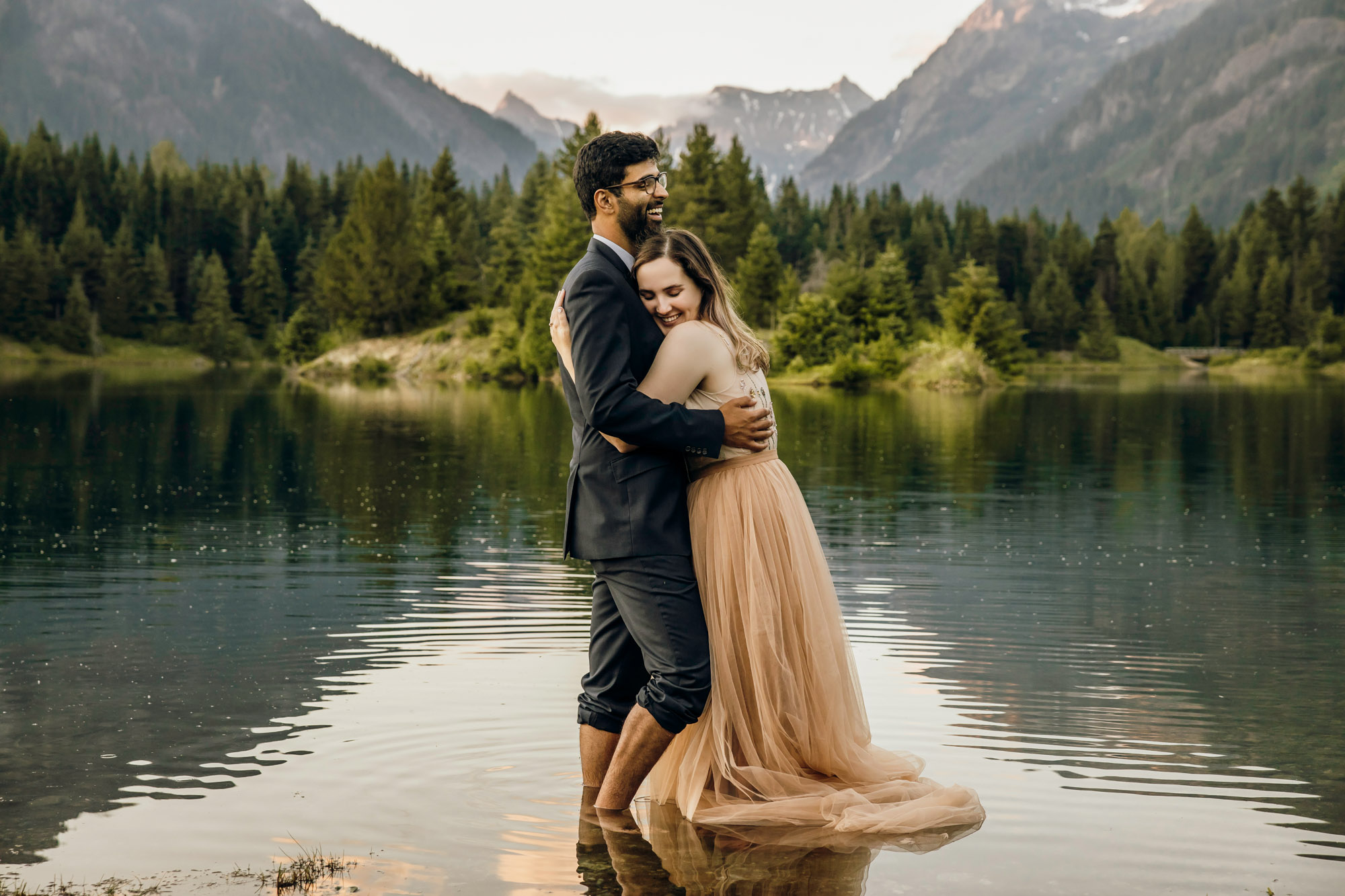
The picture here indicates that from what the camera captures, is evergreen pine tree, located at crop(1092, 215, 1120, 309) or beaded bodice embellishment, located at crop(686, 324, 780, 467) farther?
evergreen pine tree, located at crop(1092, 215, 1120, 309)

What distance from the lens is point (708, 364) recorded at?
467 cm

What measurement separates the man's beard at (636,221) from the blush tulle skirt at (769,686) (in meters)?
0.96

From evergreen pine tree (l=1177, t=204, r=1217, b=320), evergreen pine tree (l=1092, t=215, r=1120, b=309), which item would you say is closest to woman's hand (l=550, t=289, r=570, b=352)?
evergreen pine tree (l=1092, t=215, r=1120, b=309)

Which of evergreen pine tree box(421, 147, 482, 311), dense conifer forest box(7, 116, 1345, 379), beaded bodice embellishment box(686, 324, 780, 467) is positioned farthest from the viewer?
evergreen pine tree box(421, 147, 482, 311)

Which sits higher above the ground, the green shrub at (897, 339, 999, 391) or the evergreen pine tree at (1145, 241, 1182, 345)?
the evergreen pine tree at (1145, 241, 1182, 345)

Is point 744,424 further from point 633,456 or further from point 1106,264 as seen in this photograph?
point 1106,264

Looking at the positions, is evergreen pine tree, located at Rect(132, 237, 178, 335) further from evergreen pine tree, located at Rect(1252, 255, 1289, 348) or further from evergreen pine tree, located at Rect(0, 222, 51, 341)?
evergreen pine tree, located at Rect(1252, 255, 1289, 348)

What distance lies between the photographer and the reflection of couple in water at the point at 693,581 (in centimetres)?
449

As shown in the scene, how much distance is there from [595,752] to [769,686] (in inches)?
29.7

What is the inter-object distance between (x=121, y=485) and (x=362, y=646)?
11.7 m

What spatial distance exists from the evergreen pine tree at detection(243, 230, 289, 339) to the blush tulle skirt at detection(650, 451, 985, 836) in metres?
108

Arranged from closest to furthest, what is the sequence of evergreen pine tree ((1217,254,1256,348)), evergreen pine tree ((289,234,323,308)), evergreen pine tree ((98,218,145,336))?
evergreen pine tree ((98,218,145,336))
evergreen pine tree ((289,234,323,308))
evergreen pine tree ((1217,254,1256,348))

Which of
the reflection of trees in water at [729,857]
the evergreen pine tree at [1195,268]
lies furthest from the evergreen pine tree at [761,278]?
the evergreen pine tree at [1195,268]

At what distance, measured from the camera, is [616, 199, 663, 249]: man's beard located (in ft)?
15.4
